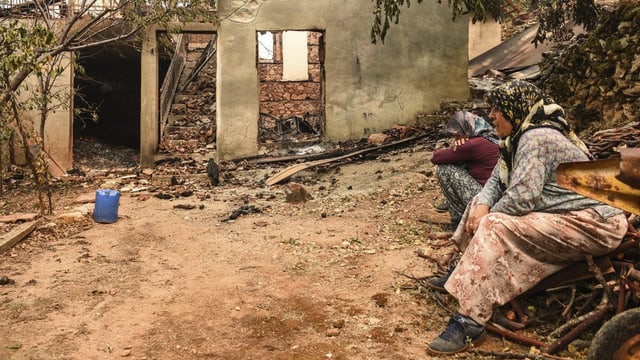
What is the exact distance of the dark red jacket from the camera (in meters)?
4.68

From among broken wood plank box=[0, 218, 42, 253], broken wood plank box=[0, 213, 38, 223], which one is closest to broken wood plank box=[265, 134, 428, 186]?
broken wood plank box=[0, 213, 38, 223]

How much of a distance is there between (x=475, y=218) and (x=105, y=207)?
4769 mm

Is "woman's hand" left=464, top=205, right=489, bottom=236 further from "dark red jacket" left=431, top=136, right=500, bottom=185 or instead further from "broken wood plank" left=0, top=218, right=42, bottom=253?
"broken wood plank" left=0, top=218, right=42, bottom=253

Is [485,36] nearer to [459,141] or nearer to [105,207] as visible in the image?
[459,141]

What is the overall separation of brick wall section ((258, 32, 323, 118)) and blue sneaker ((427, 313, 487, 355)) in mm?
14178

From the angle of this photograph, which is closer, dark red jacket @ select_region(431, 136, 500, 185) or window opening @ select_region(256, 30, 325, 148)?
dark red jacket @ select_region(431, 136, 500, 185)

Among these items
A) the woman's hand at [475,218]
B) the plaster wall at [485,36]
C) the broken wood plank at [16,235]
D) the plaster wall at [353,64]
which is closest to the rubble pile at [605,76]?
the plaster wall at [353,64]

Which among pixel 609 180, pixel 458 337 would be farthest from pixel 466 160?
pixel 609 180

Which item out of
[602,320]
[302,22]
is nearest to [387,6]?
[302,22]

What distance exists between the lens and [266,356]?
9.95 ft

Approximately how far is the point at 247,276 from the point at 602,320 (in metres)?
2.57

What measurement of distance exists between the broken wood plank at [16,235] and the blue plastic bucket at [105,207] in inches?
24.9

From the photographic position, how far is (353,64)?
36.1 feet

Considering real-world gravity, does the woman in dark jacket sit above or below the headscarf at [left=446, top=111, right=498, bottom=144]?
below
